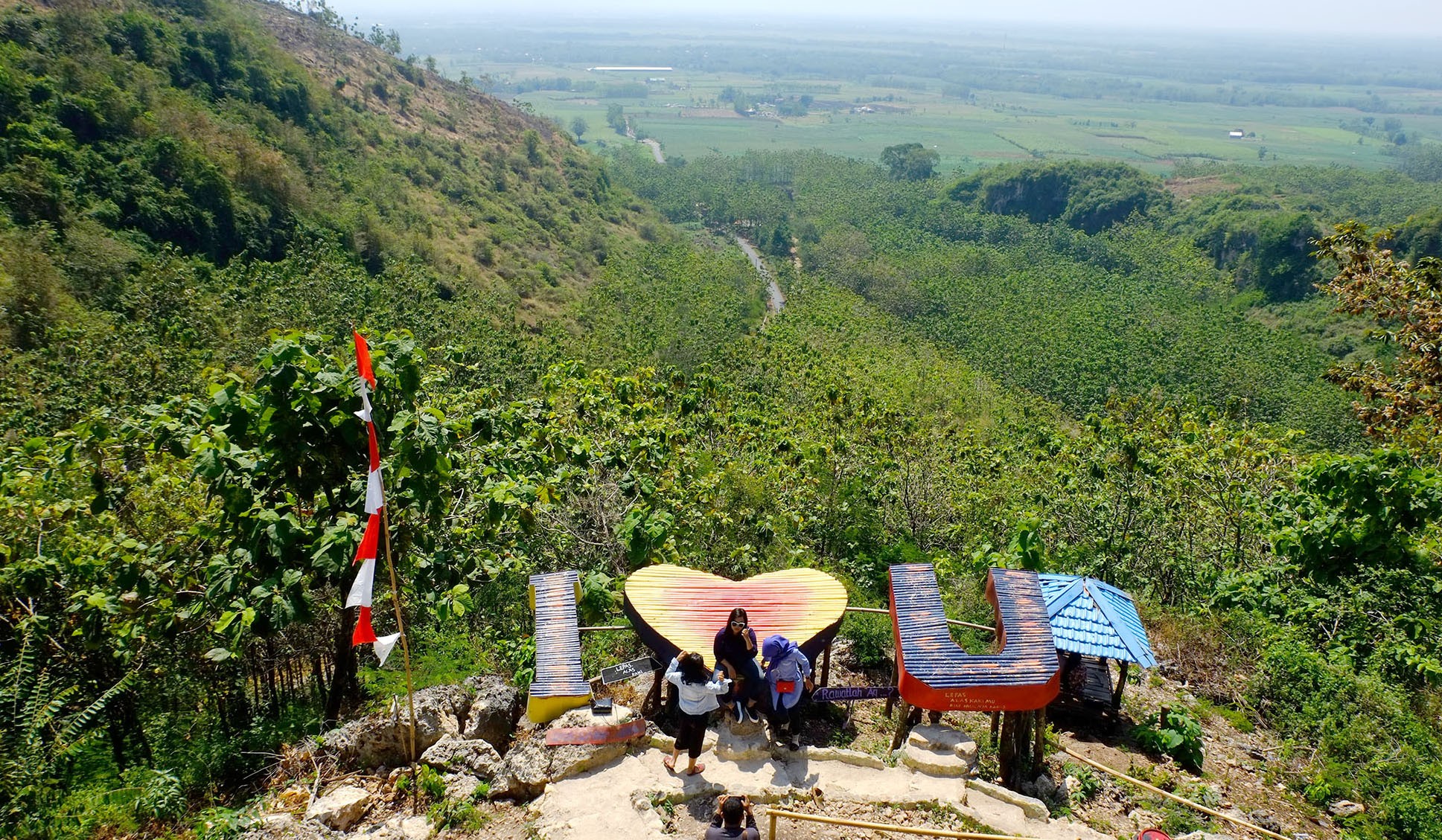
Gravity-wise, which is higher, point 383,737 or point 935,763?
point 383,737

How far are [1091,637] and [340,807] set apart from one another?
658 centimetres

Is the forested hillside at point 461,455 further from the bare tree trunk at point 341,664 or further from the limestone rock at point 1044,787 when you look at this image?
the limestone rock at point 1044,787

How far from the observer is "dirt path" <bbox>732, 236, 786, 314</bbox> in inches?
2618

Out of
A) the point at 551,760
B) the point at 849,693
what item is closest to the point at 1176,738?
the point at 849,693

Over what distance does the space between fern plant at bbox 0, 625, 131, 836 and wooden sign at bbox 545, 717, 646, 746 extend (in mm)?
3386

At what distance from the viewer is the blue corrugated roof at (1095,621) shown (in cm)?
791

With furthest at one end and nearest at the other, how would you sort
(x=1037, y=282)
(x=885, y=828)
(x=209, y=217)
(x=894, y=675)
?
(x=1037, y=282) → (x=209, y=217) → (x=894, y=675) → (x=885, y=828)

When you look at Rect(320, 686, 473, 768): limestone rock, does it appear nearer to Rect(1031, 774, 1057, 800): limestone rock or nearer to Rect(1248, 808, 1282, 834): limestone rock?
Rect(1031, 774, 1057, 800): limestone rock

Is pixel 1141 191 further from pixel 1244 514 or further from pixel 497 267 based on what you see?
pixel 1244 514

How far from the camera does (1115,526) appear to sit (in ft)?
55.4

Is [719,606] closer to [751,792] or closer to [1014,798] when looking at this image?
[751,792]

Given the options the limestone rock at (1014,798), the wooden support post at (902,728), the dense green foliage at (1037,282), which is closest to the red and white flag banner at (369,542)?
the wooden support post at (902,728)

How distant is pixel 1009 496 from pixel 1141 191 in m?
88.7

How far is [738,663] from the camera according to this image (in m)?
7.09
